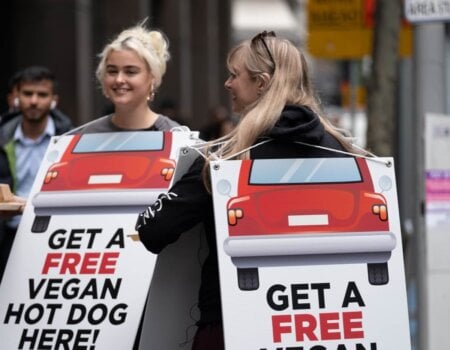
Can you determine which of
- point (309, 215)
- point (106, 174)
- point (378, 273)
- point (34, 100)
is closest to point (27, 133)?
point (34, 100)

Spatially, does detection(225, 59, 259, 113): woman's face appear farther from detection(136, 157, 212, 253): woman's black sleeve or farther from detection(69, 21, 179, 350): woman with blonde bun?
detection(69, 21, 179, 350): woman with blonde bun

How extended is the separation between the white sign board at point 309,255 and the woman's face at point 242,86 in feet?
0.82

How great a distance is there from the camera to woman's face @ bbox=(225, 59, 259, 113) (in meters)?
4.98

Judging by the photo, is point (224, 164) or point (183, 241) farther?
point (183, 241)

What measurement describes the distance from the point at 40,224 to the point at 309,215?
5.04 feet

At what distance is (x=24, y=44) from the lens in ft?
51.1

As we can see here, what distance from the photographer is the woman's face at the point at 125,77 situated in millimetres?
6477

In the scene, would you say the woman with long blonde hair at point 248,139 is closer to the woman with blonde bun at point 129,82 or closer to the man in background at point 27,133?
the woman with blonde bun at point 129,82

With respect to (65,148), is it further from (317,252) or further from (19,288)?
(317,252)

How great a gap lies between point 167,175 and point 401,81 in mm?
12011

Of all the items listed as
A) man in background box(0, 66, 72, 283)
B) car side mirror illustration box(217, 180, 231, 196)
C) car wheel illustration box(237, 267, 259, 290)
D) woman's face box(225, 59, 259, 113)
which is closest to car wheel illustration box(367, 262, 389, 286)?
car wheel illustration box(237, 267, 259, 290)

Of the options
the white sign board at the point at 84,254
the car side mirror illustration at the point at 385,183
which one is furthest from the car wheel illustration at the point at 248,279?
the white sign board at the point at 84,254

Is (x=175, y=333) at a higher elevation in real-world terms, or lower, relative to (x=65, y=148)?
lower

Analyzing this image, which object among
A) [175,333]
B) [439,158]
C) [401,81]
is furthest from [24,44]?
[175,333]
